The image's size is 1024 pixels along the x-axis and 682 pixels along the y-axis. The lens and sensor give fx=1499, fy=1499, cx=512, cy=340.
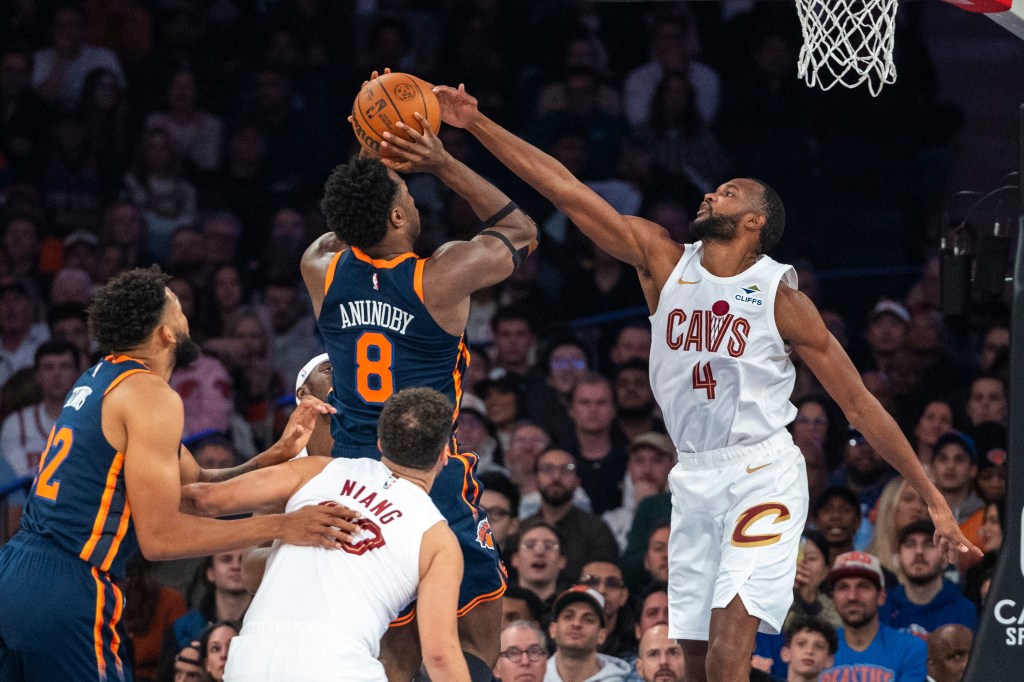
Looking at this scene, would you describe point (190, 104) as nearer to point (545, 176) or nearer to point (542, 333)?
point (542, 333)

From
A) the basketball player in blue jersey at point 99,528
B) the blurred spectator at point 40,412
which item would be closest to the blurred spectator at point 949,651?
the basketball player in blue jersey at point 99,528

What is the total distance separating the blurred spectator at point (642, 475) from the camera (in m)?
8.69

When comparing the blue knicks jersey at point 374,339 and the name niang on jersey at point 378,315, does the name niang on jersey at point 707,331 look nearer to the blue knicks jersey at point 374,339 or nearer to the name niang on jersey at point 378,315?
the blue knicks jersey at point 374,339

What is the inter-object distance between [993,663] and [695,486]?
166 centimetres

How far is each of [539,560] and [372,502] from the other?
11.1 feet

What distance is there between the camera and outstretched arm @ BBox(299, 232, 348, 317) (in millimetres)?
5500

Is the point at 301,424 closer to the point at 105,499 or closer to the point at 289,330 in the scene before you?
the point at 105,499

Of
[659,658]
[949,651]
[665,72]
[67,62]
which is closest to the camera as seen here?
[659,658]

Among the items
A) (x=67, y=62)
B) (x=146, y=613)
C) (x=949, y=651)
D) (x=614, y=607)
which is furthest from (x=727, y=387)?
(x=67, y=62)

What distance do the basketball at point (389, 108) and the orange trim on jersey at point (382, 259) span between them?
15.5 inches

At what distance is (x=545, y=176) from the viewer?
18.9ft

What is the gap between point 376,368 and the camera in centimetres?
537

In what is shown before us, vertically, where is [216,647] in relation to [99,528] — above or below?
below

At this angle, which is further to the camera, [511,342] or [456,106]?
[511,342]
